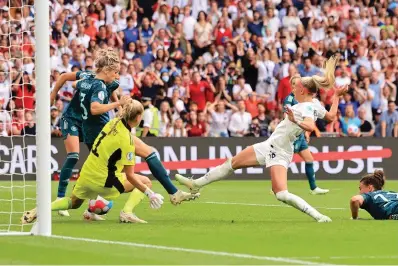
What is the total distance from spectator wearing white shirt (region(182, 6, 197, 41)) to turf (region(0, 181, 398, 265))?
12.4m

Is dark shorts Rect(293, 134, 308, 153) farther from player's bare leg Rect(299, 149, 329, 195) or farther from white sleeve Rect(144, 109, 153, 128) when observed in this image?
white sleeve Rect(144, 109, 153, 128)

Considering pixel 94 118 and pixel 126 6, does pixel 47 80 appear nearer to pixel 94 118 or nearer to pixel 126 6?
pixel 94 118

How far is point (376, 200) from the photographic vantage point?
12531mm

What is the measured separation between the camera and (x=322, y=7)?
29578mm

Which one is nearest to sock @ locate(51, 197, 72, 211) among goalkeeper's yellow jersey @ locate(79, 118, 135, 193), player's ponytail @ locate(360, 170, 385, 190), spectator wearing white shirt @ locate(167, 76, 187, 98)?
goalkeeper's yellow jersey @ locate(79, 118, 135, 193)

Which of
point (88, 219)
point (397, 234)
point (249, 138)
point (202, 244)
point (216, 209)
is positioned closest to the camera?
point (202, 244)

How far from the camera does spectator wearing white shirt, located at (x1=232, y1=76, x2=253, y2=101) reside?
26.7 metres

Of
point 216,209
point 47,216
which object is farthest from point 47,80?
point 216,209

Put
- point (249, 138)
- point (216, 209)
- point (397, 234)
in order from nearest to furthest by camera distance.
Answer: point (397, 234) < point (216, 209) < point (249, 138)

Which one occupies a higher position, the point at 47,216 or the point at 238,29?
the point at 238,29

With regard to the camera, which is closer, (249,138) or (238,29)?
(249,138)

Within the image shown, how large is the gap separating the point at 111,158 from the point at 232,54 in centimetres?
1581

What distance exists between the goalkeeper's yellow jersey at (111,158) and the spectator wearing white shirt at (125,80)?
13399mm

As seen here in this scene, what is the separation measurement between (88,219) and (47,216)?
211 centimetres
